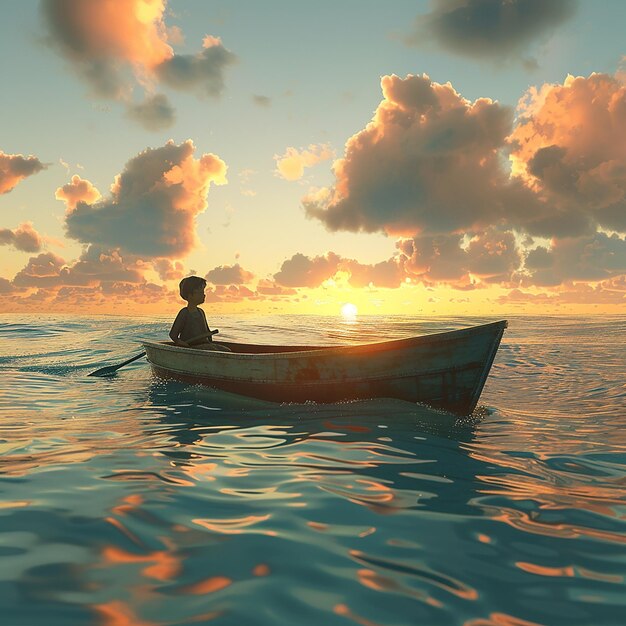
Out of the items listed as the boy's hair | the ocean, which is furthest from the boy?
the ocean

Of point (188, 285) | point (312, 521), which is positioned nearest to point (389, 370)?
point (312, 521)

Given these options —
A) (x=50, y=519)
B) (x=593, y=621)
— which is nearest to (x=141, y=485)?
(x=50, y=519)

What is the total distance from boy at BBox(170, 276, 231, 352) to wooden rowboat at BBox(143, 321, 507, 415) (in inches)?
87.5

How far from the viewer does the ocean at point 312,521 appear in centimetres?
246

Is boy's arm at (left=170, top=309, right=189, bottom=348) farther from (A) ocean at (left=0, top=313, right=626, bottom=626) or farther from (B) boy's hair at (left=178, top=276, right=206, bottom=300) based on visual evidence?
(A) ocean at (left=0, top=313, right=626, bottom=626)

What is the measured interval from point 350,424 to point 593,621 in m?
4.79

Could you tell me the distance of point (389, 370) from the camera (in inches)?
308

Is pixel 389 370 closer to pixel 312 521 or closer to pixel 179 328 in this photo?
pixel 312 521

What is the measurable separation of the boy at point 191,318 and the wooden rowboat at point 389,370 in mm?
2222

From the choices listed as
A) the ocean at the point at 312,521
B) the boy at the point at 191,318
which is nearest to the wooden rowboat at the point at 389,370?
the ocean at the point at 312,521

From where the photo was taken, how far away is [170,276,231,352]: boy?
10.6 meters

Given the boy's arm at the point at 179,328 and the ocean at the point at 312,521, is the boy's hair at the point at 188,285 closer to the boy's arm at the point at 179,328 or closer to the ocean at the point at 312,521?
the boy's arm at the point at 179,328

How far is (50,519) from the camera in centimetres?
350

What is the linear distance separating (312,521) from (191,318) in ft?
26.3
